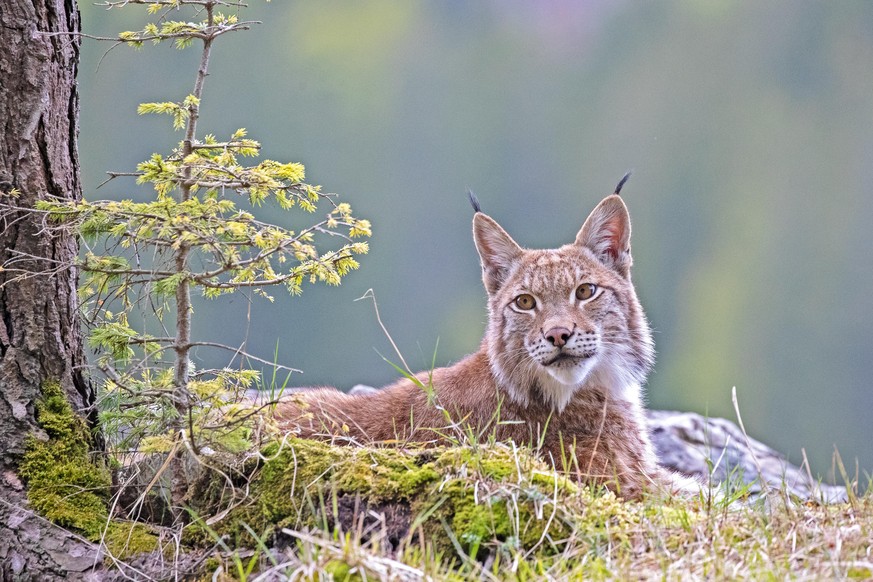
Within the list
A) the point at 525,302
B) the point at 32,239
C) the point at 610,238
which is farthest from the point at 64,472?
the point at 610,238

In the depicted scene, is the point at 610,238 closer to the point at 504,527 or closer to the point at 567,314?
the point at 567,314

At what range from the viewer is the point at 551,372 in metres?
4.69

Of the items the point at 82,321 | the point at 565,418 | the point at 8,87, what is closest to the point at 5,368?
the point at 82,321

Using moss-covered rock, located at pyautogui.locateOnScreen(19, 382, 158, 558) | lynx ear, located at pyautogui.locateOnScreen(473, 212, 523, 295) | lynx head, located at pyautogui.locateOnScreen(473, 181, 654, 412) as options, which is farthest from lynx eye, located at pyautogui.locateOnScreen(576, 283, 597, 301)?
moss-covered rock, located at pyautogui.locateOnScreen(19, 382, 158, 558)

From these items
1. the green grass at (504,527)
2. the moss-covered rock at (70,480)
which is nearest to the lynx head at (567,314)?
the green grass at (504,527)

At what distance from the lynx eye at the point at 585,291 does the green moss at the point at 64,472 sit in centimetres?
267

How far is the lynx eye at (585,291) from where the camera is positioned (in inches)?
195

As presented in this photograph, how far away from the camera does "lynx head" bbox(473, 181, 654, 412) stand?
15.4 feet

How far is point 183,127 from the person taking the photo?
394 cm

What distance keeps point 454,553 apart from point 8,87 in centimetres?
287

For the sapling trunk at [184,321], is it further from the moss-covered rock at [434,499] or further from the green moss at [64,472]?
the green moss at [64,472]

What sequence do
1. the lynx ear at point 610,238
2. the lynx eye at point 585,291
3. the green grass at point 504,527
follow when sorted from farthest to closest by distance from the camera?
the lynx ear at point 610,238 → the lynx eye at point 585,291 → the green grass at point 504,527

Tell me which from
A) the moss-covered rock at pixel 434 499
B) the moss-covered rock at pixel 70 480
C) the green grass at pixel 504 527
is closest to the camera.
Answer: the green grass at pixel 504 527

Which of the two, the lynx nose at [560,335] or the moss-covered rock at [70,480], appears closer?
the moss-covered rock at [70,480]
